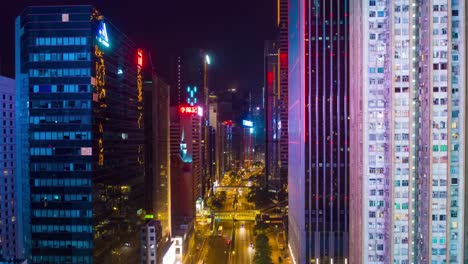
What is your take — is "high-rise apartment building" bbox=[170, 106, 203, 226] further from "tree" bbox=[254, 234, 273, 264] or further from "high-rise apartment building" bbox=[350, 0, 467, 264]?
"high-rise apartment building" bbox=[350, 0, 467, 264]

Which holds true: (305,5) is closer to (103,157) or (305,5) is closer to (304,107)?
(304,107)

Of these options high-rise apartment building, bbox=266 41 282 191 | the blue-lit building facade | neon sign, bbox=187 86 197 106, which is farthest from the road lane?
neon sign, bbox=187 86 197 106

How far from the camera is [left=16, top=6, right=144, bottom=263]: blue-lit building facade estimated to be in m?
36.0

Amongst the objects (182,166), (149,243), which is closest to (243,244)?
(182,166)

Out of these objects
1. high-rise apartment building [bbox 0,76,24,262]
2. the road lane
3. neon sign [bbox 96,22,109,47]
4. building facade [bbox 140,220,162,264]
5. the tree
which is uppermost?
neon sign [bbox 96,22,109,47]

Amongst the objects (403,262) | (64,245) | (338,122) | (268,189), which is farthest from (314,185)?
(268,189)

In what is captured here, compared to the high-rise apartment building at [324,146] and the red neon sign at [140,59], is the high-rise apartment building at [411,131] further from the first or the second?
the red neon sign at [140,59]

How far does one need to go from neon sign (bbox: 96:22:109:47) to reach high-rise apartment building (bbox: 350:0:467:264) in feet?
70.3

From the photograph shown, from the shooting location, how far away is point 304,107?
181ft

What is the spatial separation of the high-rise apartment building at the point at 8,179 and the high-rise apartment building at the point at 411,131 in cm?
3878

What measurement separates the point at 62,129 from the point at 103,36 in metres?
8.73

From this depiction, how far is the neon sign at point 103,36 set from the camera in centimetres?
3750

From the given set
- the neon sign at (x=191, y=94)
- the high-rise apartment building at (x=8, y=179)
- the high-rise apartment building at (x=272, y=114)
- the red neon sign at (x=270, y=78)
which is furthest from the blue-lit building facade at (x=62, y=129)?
the neon sign at (x=191, y=94)

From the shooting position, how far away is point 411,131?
110 feet
